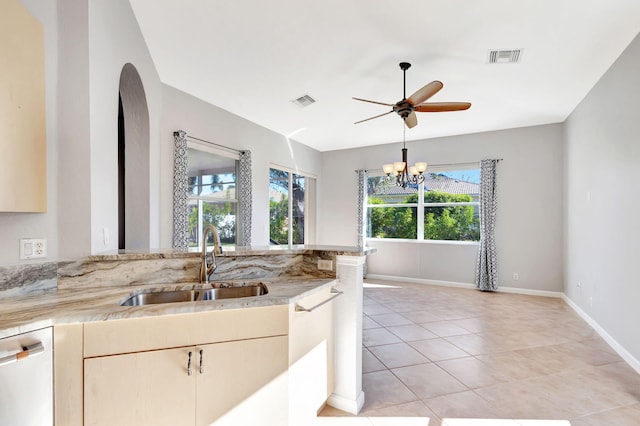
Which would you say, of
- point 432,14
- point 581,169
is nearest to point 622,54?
point 581,169

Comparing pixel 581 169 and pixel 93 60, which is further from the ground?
pixel 93 60

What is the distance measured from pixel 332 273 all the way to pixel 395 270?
4.81m

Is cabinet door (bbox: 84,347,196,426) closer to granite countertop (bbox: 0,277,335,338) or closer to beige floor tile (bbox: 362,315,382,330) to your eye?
granite countertop (bbox: 0,277,335,338)

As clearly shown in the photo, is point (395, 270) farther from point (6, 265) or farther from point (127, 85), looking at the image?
point (6, 265)

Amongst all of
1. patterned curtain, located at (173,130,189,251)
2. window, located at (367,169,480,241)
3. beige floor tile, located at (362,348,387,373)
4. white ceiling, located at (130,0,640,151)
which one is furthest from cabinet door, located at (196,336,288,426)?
window, located at (367,169,480,241)

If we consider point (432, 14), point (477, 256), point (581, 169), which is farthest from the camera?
point (477, 256)

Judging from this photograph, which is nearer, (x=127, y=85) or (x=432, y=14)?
(x=432, y=14)

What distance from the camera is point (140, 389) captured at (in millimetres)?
1283

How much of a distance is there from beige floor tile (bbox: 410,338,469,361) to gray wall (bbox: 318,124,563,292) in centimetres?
301

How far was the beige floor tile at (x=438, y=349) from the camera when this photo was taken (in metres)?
2.93

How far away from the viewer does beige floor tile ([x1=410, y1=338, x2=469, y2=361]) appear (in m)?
2.93

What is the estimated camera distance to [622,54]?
120 inches

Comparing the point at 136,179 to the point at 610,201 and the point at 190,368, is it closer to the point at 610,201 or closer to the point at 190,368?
the point at 190,368

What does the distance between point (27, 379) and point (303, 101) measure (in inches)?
155
